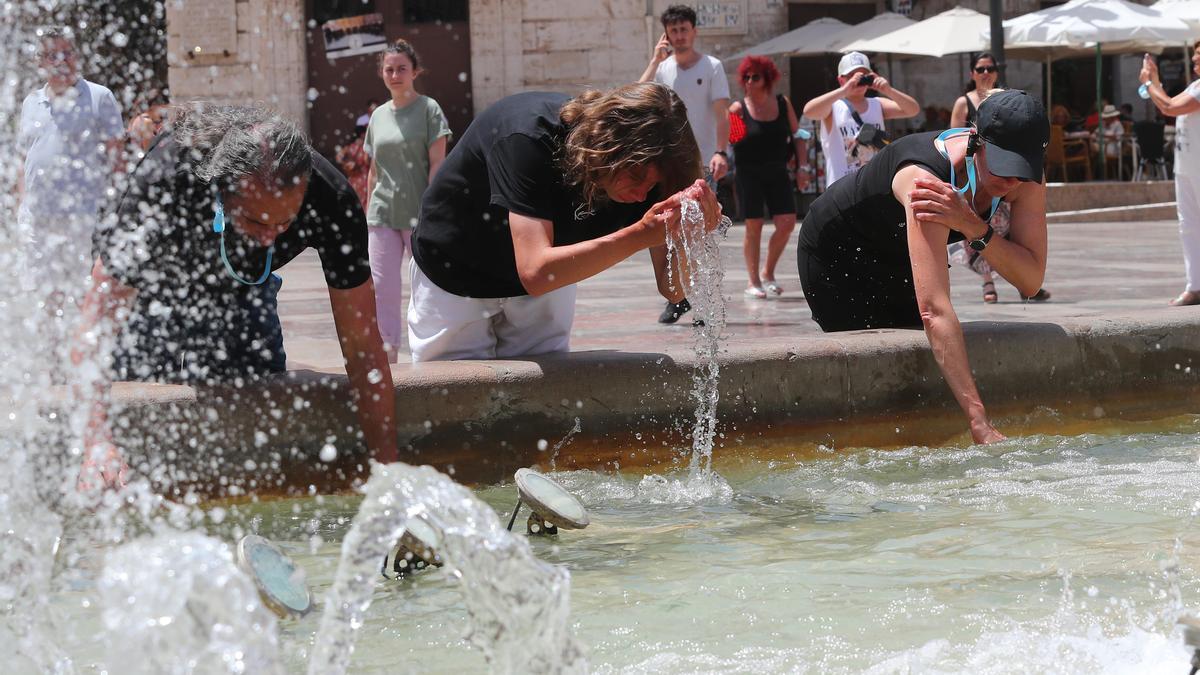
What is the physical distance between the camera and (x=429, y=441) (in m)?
4.41

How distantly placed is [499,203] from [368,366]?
1.76 ft

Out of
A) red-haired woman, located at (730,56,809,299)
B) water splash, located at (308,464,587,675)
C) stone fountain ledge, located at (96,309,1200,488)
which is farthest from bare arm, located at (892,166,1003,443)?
red-haired woman, located at (730,56,809,299)

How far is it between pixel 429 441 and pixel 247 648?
6.98 feet

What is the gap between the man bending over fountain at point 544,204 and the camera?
12.7 feet

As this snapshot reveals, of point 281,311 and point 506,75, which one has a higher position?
point 506,75

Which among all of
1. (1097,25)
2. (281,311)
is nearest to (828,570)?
(281,311)

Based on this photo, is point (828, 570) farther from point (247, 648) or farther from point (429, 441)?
point (247, 648)

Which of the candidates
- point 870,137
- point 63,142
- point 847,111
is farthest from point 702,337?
→ point 847,111

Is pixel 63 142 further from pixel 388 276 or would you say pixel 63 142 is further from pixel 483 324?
pixel 483 324

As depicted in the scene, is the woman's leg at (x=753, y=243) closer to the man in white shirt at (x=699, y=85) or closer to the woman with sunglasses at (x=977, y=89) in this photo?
the man in white shirt at (x=699, y=85)

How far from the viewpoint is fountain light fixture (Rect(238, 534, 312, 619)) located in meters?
2.78

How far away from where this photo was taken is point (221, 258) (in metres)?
3.83

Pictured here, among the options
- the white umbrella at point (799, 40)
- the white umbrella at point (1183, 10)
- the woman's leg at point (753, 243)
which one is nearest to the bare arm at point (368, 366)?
the woman's leg at point (753, 243)

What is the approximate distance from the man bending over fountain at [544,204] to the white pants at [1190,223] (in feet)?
13.1
